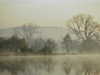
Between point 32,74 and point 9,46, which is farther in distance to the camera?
point 9,46

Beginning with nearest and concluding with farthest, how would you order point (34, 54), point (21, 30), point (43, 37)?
1. point (34, 54)
2. point (21, 30)
3. point (43, 37)

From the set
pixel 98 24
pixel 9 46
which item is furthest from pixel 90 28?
pixel 9 46

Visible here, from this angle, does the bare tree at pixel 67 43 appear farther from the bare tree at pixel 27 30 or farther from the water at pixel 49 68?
the water at pixel 49 68

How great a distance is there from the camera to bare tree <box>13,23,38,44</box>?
2786 centimetres

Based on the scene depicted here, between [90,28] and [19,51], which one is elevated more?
[90,28]

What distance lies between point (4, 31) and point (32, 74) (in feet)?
65.2

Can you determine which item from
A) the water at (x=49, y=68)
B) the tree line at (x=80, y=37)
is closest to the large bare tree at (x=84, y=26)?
the tree line at (x=80, y=37)

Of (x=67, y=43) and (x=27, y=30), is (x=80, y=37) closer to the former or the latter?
(x=67, y=43)

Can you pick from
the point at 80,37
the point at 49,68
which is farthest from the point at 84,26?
the point at 49,68

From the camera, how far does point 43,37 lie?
29922 millimetres

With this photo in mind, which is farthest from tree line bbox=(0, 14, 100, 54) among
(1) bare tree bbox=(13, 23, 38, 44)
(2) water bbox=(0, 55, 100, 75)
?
(2) water bbox=(0, 55, 100, 75)

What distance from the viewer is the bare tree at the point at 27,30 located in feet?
91.4

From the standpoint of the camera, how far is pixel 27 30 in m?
28.6

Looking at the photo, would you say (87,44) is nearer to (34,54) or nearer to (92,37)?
(92,37)
